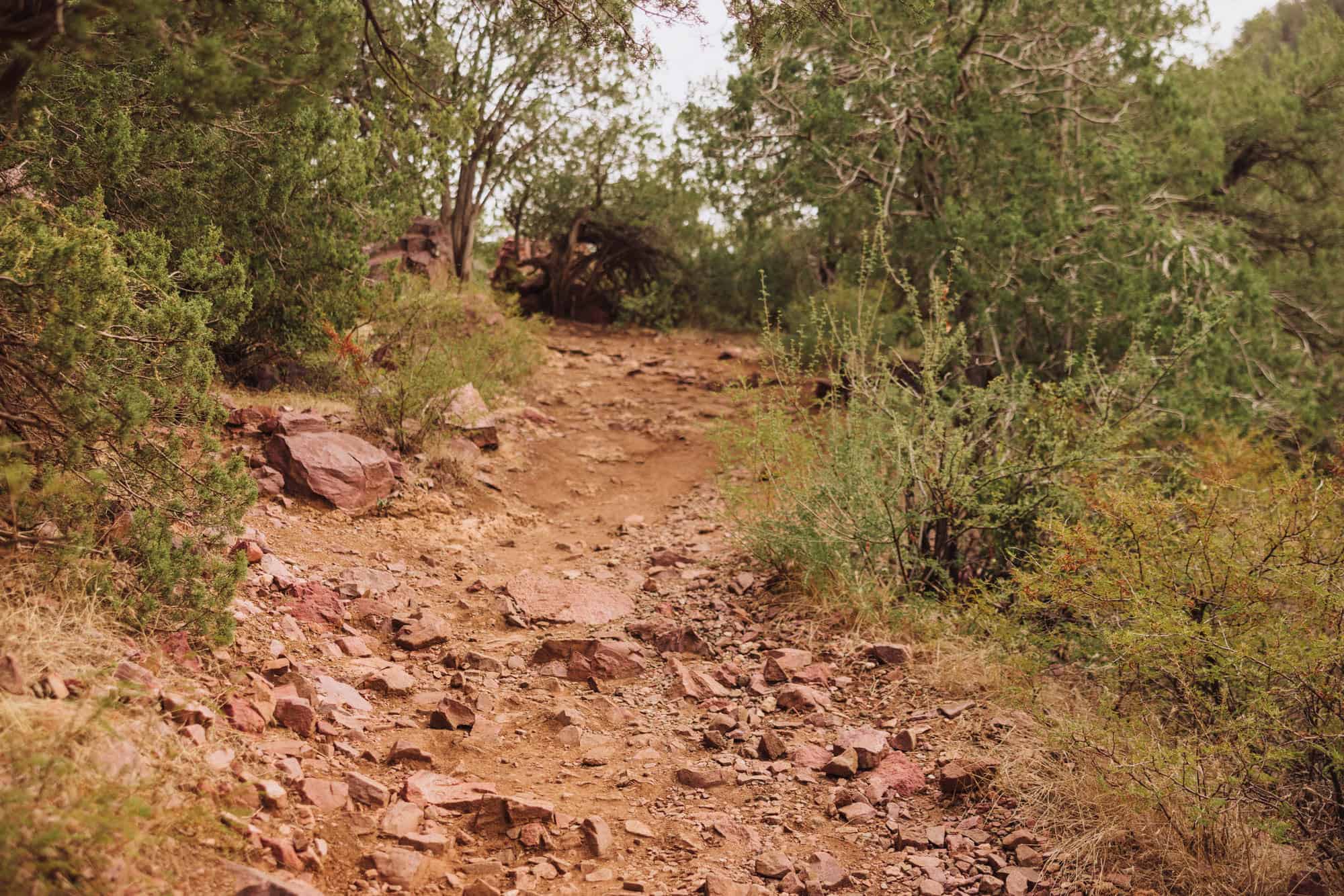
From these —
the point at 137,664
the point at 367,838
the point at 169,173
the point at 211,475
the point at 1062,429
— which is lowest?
the point at 367,838

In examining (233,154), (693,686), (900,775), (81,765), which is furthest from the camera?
(233,154)

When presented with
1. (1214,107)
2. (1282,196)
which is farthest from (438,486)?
(1282,196)

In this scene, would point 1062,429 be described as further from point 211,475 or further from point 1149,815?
point 211,475

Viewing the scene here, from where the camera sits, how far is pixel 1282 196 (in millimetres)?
12266

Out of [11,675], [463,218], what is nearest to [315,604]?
[11,675]

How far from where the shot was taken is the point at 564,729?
3.93 metres

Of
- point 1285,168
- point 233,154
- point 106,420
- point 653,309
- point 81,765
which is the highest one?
point 1285,168

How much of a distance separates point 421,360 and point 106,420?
4373 millimetres

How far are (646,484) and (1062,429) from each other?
3587 mm

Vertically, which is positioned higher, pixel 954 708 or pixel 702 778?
pixel 954 708

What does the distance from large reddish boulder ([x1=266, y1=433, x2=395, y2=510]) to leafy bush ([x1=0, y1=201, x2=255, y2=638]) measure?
196cm

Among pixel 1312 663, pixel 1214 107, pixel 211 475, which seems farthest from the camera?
pixel 1214 107

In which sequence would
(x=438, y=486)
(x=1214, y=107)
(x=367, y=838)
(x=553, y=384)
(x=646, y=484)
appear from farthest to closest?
(x=1214, y=107) < (x=553, y=384) < (x=646, y=484) < (x=438, y=486) < (x=367, y=838)

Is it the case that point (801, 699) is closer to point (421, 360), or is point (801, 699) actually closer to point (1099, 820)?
point (1099, 820)
